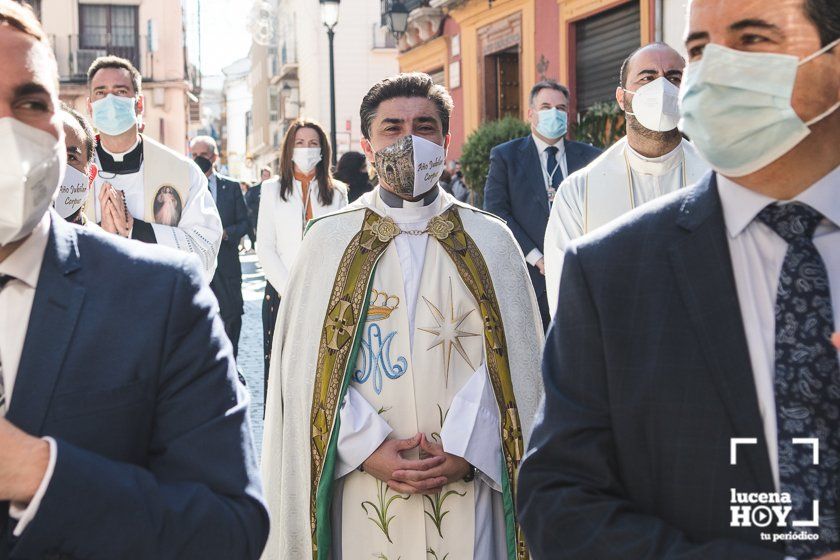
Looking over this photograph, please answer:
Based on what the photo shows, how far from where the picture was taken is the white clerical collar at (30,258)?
2064 millimetres

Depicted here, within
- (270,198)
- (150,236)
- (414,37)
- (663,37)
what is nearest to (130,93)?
(150,236)

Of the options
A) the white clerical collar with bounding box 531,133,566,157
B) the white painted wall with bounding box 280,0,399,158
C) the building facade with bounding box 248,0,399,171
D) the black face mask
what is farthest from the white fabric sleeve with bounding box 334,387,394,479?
the white painted wall with bounding box 280,0,399,158

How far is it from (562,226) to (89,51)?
3192cm

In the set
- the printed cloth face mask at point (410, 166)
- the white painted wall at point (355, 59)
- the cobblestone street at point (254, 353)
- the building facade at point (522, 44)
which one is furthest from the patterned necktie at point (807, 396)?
the white painted wall at point (355, 59)

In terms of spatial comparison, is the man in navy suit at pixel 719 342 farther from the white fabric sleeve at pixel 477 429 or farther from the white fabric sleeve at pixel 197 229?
the white fabric sleeve at pixel 197 229

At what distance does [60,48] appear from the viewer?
34.2 m

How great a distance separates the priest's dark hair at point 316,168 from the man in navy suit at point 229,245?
2.34 ft

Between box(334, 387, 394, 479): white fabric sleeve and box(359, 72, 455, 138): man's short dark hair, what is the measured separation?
1.07 meters

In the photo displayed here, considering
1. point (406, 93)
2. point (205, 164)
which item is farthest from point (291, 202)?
point (406, 93)

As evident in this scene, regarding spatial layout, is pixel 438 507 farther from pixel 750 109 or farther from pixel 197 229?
pixel 197 229

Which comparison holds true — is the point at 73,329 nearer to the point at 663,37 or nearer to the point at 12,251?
the point at 12,251

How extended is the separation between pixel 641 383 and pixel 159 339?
33.6 inches

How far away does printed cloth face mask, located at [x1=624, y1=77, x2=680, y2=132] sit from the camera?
16.0 ft

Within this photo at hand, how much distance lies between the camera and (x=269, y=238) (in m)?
7.82
